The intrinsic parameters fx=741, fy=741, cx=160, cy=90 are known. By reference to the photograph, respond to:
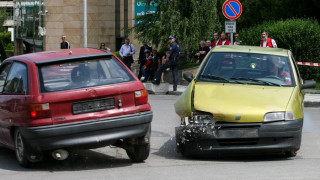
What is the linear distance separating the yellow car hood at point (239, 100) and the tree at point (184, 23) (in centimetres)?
1692

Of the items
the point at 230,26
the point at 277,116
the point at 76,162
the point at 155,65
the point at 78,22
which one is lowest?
the point at 155,65

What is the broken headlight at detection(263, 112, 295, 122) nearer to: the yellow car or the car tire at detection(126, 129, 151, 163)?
the yellow car

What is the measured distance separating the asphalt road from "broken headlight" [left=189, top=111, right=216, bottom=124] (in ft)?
1.69

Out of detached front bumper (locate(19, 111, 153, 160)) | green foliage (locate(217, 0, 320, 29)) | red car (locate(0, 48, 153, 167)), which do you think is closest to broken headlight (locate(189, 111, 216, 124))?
red car (locate(0, 48, 153, 167))

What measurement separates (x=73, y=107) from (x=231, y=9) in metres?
11.9

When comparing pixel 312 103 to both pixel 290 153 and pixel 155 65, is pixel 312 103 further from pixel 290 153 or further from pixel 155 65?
pixel 155 65

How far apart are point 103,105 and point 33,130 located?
2.93ft

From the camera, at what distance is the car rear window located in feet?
29.4

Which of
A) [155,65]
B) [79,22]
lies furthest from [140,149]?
[79,22]

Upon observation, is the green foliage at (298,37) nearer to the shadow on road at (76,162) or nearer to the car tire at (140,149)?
the shadow on road at (76,162)

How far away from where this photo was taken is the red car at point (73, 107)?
8719 millimetres

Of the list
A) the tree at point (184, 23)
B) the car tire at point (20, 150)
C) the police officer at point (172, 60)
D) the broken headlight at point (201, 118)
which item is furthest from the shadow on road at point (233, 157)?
the tree at point (184, 23)

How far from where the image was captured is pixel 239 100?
9.70 metres

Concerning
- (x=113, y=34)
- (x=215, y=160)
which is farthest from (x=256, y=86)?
(x=113, y=34)
